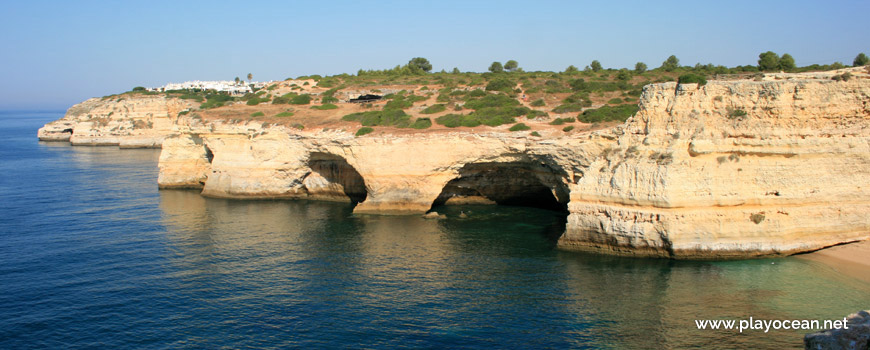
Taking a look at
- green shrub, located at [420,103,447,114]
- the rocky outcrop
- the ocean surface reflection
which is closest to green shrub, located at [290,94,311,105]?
green shrub, located at [420,103,447,114]

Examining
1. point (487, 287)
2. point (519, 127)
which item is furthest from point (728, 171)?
point (519, 127)

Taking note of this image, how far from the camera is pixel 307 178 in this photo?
3666cm

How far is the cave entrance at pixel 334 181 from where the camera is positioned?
118 feet

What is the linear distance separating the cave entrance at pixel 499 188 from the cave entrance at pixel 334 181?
5615mm

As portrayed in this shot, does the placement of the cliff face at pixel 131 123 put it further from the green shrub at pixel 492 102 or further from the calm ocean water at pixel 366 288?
the green shrub at pixel 492 102

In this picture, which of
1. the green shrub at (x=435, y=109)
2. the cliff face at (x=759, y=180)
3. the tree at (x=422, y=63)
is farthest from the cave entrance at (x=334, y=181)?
the tree at (x=422, y=63)

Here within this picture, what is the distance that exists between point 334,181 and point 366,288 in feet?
58.1

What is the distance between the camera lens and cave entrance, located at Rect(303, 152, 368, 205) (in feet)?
118

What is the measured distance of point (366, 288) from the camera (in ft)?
63.8

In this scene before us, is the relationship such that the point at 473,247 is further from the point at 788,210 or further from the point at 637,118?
the point at 788,210

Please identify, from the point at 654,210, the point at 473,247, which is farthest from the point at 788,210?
the point at 473,247

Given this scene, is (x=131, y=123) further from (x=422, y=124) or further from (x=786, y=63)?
(x=786, y=63)

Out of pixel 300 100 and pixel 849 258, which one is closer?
pixel 849 258

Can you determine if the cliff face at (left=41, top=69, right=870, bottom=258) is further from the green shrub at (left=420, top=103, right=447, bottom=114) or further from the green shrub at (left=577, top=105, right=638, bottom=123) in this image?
the green shrub at (left=420, top=103, right=447, bottom=114)
